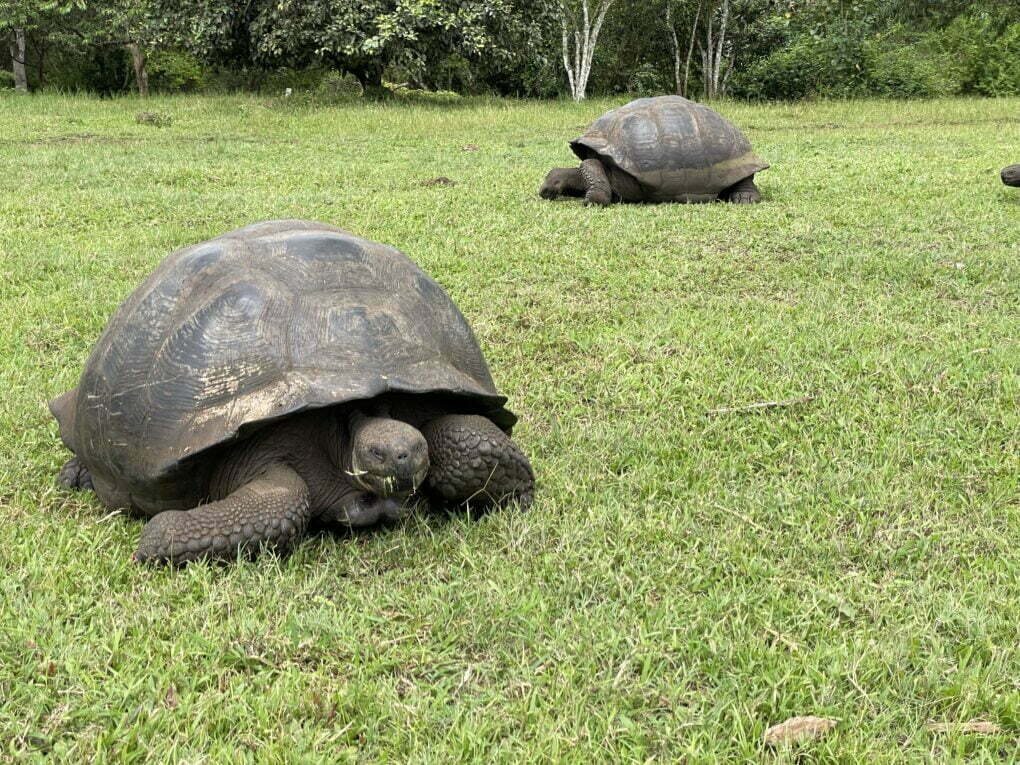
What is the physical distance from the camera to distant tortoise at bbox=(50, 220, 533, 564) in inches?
90.2

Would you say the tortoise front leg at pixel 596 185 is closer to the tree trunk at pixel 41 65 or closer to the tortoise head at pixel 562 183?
the tortoise head at pixel 562 183

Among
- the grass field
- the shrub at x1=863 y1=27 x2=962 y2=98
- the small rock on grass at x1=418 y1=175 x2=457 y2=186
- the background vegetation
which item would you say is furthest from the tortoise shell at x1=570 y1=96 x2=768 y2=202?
the shrub at x1=863 y1=27 x2=962 y2=98

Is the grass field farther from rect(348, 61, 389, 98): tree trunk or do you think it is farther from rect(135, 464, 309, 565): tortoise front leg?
rect(348, 61, 389, 98): tree trunk

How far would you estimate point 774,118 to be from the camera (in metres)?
15.2

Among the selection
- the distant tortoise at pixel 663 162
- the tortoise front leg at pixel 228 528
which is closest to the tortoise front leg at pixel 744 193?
the distant tortoise at pixel 663 162

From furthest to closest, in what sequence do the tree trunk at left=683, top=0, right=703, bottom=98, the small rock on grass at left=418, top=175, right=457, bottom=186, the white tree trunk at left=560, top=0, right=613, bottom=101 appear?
the tree trunk at left=683, top=0, right=703, bottom=98 → the white tree trunk at left=560, top=0, right=613, bottom=101 → the small rock on grass at left=418, top=175, right=457, bottom=186

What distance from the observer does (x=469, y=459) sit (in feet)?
8.20

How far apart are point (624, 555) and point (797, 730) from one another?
2.40 feet

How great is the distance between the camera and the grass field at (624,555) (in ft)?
5.99

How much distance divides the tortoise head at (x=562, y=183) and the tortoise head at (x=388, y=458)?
5858mm

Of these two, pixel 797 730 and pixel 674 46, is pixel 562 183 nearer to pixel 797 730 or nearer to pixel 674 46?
pixel 797 730

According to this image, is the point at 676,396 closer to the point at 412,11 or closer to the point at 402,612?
the point at 402,612

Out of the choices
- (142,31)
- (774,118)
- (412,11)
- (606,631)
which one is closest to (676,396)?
(606,631)

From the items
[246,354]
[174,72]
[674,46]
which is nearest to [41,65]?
[174,72]
